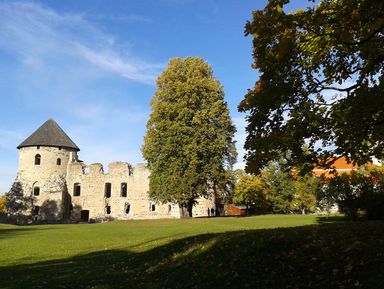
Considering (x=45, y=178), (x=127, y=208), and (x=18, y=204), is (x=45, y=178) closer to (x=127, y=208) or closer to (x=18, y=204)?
(x=18, y=204)

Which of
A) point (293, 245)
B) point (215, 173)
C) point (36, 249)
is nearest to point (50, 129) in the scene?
point (215, 173)

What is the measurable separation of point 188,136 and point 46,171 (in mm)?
22201

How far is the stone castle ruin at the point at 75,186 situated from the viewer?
156 feet

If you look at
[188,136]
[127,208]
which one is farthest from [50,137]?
[188,136]

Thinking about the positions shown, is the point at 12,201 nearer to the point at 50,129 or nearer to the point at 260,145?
the point at 50,129

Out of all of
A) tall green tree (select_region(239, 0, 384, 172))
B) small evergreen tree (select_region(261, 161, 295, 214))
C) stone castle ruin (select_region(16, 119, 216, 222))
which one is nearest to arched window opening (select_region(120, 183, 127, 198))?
stone castle ruin (select_region(16, 119, 216, 222))

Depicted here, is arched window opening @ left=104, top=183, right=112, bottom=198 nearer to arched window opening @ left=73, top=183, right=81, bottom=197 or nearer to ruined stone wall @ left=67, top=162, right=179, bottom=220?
ruined stone wall @ left=67, top=162, right=179, bottom=220

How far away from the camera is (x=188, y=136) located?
114 feet

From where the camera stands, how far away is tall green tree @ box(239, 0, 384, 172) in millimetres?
7574

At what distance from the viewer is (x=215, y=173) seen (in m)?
33.5

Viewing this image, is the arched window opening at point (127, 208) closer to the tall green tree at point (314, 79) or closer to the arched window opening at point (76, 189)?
the arched window opening at point (76, 189)

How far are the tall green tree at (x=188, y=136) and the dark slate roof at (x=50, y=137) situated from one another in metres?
17.5

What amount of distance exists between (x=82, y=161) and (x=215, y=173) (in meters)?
25.1

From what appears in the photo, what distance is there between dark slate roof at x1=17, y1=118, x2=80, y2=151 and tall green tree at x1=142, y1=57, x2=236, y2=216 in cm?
1751
